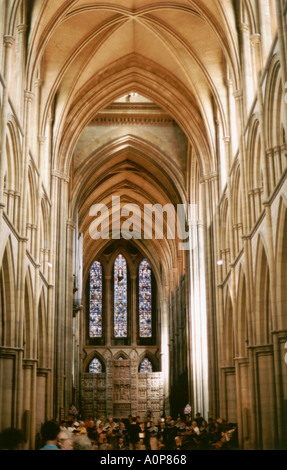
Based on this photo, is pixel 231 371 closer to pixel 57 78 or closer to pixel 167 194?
pixel 57 78

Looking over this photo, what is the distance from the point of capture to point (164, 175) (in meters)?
36.3

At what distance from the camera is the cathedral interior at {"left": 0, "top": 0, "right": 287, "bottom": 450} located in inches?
673

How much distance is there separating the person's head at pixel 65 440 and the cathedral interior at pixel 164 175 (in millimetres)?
9664

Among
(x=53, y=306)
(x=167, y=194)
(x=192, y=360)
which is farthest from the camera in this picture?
(x=167, y=194)

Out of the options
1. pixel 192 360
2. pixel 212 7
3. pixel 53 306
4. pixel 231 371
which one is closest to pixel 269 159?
pixel 212 7

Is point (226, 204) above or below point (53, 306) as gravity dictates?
above

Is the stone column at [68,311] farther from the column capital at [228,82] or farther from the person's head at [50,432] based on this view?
the person's head at [50,432]

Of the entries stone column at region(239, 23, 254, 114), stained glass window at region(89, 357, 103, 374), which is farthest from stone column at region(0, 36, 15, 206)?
stained glass window at region(89, 357, 103, 374)

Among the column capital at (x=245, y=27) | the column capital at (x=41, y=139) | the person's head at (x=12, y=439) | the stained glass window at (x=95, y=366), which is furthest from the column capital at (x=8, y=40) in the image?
the stained glass window at (x=95, y=366)

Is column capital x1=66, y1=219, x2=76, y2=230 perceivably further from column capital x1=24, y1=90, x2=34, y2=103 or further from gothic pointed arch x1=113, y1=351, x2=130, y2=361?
gothic pointed arch x1=113, y1=351, x2=130, y2=361

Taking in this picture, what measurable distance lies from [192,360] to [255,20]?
59.6 feet

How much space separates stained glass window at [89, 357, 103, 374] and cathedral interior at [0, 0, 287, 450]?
6.51 metres

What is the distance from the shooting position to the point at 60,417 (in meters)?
25.8

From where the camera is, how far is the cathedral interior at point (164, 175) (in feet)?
56.1
